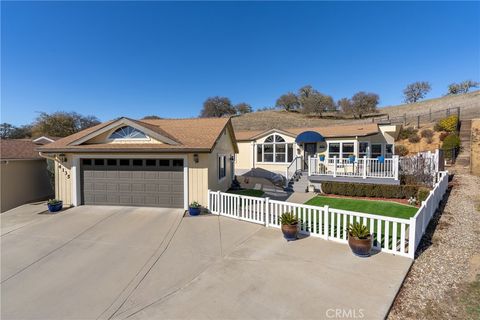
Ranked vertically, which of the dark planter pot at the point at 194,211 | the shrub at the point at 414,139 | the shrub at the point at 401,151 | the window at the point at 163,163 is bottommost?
the dark planter pot at the point at 194,211

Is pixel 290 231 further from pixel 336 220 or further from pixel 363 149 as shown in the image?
pixel 363 149

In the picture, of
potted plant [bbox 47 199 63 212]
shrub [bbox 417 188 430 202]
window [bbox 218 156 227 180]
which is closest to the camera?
potted plant [bbox 47 199 63 212]

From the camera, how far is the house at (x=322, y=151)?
13680 mm

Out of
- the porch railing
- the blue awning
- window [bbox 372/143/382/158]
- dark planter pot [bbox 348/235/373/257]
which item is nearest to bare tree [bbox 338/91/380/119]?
window [bbox 372/143/382/158]

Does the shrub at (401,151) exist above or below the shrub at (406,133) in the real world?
below

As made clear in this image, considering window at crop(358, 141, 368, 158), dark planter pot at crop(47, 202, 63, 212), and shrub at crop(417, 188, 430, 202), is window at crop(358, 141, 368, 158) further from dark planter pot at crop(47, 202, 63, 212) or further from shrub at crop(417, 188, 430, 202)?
dark planter pot at crop(47, 202, 63, 212)

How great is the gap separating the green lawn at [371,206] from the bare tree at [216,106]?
5369cm

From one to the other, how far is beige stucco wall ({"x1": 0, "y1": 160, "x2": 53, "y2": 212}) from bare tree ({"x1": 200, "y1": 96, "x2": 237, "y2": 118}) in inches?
1999

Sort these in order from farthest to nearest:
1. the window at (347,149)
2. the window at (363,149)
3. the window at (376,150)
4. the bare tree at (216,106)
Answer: the bare tree at (216,106)
the window at (376,150)
the window at (363,149)
the window at (347,149)

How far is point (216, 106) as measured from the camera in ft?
207

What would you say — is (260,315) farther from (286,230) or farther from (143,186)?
(143,186)

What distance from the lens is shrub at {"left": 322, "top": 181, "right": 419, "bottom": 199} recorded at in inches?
460

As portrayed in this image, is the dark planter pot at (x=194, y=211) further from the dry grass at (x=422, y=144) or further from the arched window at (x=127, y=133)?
the dry grass at (x=422, y=144)

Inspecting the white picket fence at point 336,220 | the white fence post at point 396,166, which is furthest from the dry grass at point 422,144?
the white picket fence at point 336,220
